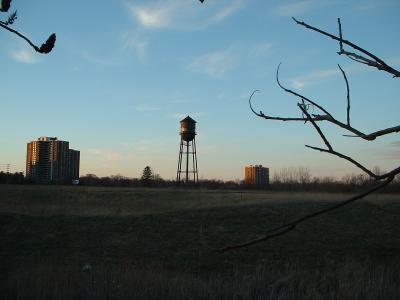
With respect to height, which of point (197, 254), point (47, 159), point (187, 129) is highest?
point (187, 129)

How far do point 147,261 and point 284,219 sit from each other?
10.2m

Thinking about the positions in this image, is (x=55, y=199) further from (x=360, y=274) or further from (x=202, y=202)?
(x=360, y=274)

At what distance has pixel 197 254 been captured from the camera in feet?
58.9

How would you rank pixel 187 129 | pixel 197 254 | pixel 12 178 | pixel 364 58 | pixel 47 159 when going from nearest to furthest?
pixel 364 58
pixel 197 254
pixel 187 129
pixel 12 178
pixel 47 159

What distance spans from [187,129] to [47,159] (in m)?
39.1

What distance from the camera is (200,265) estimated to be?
16406 millimetres

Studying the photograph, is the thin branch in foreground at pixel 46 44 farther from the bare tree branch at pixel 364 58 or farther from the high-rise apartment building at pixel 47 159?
the high-rise apartment building at pixel 47 159

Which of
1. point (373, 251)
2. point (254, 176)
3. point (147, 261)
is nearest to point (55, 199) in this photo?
point (147, 261)

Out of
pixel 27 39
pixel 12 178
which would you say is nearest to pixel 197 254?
pixel 27 39

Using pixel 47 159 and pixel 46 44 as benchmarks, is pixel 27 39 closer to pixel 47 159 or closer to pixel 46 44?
pixel 46 44

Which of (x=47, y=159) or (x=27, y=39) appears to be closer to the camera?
(x=27, y=39)

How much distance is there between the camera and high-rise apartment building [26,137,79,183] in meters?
75.8

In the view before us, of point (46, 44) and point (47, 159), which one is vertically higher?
point (47, 159)

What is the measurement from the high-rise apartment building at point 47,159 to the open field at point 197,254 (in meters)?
45.4
